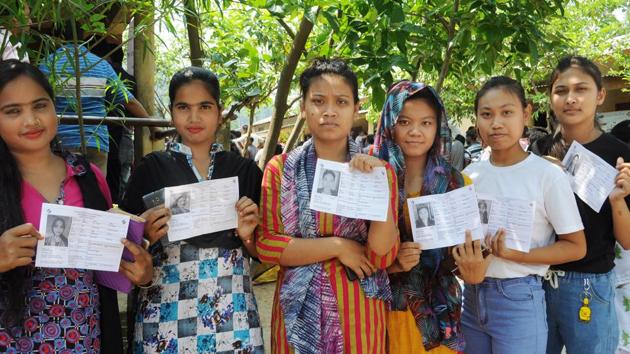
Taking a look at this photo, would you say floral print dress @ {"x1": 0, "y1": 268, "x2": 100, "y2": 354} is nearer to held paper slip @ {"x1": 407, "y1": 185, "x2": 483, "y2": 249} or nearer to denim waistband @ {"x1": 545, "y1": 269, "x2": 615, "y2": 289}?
held paper slip @ {"x1": 407, "y1": 185, "x2": 483, "y2": 249}

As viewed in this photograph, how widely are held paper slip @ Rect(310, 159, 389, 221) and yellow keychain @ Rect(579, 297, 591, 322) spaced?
1.09 meters

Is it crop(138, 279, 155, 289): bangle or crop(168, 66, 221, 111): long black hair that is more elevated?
Result: crop(168, 66, 221, 111): long black hair

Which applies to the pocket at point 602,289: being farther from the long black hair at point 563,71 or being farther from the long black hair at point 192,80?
the long black hair at point 192,80

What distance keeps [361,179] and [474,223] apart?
0.52 metres

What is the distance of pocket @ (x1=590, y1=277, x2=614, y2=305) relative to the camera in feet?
7.66

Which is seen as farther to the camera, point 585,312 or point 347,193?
point 585,312

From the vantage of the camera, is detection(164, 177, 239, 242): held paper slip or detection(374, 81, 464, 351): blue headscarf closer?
detection(164, 177, 239, 242): held paper slip

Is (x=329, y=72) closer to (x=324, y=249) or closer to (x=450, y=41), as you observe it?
(x=324, y=249)

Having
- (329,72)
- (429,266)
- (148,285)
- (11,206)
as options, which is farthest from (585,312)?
(11,206)

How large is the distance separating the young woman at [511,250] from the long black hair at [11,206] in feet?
5.95

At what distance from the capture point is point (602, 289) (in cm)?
235

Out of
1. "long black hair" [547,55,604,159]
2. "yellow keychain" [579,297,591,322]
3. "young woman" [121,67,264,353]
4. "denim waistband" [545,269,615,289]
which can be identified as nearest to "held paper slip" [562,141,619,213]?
"long black hair" [547,55,604,159]

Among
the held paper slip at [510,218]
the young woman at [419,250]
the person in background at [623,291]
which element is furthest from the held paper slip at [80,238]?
the person in background at [623,291]

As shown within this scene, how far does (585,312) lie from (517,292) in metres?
0.35
